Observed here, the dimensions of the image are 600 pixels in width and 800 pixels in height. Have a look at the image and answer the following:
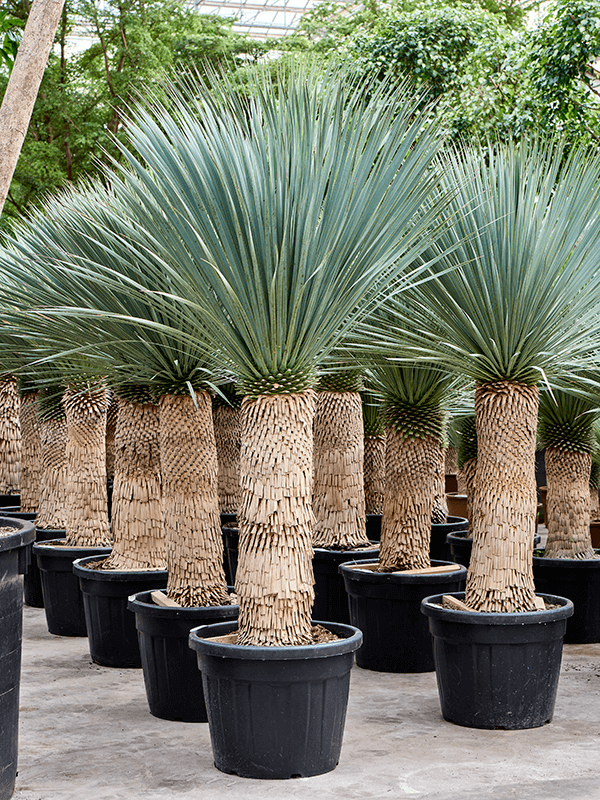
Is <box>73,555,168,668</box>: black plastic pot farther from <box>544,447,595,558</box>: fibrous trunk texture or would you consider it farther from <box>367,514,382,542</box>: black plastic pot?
<box>367,514,382,542</box>: black plastic pot

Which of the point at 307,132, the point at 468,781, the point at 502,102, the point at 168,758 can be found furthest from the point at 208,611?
the point at 502,102

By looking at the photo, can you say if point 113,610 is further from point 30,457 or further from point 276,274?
point 30,457

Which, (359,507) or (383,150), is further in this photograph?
(359,507)

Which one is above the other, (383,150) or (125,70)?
(125,70)

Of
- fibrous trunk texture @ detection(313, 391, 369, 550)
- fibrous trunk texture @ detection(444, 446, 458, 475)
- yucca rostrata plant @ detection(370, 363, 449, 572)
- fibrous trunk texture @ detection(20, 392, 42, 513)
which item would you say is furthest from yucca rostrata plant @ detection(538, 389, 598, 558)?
fibrous trunk texture @ detection(444, 446, 458, 475)

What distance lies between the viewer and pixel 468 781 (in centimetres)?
360

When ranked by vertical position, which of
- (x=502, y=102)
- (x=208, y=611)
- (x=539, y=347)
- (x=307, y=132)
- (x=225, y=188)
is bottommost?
(x=208, y=611)

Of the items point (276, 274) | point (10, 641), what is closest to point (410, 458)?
point (276, 274)

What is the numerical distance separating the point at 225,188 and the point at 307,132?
376 millimetres

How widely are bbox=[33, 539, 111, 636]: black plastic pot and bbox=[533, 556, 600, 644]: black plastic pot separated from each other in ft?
9.88

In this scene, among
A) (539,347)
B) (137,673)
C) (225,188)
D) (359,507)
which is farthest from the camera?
(359,507)

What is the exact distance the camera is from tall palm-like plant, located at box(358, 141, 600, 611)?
418cm

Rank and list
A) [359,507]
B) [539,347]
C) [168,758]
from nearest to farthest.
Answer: [168,758]
[539,347]
[359,507]

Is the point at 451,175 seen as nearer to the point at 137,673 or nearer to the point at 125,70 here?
the point at 137,673
